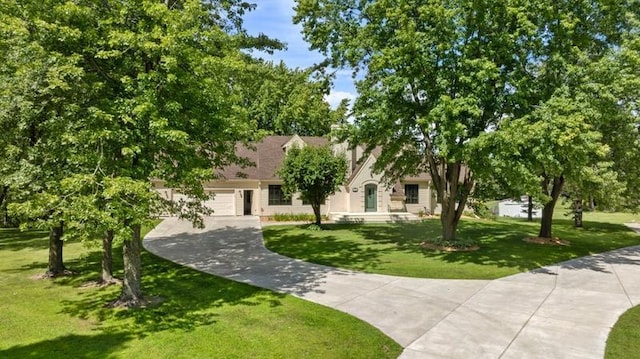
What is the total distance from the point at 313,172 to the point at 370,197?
9.01m

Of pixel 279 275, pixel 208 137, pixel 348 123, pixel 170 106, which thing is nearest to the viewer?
pixel 170 106

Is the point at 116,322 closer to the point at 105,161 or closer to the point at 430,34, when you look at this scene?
the point at 105,161

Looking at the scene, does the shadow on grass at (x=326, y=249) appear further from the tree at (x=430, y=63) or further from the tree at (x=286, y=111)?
the tree at (x=286, y=111)

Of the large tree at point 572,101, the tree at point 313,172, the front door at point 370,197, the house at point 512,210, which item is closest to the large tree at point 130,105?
the large tree at point 572,101

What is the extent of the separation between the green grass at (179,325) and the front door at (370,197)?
2117cm

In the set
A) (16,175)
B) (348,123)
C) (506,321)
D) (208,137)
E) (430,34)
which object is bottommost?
(506,321)

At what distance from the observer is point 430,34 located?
15.9 m

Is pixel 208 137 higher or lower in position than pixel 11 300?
higher

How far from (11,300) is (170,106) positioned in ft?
22.4

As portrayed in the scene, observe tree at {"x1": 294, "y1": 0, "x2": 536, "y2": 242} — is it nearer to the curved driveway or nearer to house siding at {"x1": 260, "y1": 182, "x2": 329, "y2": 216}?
the curved driveway

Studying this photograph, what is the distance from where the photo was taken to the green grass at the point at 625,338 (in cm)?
748

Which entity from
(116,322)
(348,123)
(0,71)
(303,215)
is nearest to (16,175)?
(0,71)

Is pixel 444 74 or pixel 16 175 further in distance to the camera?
pixel 444 74

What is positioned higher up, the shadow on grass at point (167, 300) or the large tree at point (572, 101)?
the large tree at point (572, 101)
